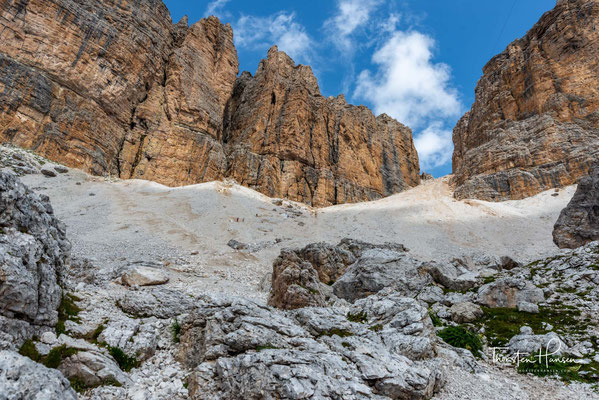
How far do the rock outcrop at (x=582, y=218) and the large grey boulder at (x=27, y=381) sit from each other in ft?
126

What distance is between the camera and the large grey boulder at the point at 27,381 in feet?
15.0

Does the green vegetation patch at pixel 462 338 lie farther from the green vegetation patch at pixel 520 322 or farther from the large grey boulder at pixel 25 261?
the large grey boulder at pixel 25 261

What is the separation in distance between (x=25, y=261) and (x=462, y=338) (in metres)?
13.3

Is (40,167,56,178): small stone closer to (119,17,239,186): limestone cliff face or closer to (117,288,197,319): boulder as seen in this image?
(119,17,239,186): limestone cliff face

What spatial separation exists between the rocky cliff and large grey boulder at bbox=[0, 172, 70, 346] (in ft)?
180

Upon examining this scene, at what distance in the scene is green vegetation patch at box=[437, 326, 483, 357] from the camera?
436 inches

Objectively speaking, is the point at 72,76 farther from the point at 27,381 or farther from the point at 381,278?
the point at 27,381

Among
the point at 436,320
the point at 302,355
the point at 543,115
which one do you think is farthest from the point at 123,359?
the point at 543,115

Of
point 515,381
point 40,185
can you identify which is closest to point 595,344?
point 515,381

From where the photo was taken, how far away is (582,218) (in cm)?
3105

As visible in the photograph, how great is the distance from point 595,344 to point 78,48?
80.4 m

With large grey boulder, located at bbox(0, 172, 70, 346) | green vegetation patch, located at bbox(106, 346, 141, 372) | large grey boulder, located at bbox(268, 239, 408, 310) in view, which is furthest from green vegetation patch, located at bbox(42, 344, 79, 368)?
large grey boulder, located at bbox(268, 239, 408, 310)

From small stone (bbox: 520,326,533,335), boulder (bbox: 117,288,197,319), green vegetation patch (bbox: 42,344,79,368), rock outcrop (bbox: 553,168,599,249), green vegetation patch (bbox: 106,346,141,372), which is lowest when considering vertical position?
green vegetation patch (bbox: 106,346,141,372)

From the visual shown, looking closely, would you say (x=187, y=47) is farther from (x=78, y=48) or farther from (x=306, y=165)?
(x=306, y=165)
